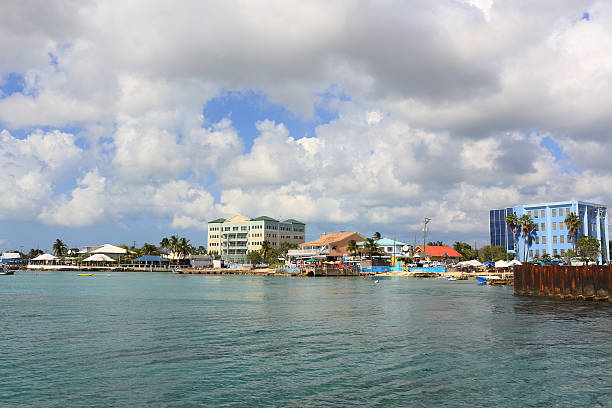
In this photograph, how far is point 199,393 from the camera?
1545 centimetres

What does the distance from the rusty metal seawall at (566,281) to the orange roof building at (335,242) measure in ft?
405

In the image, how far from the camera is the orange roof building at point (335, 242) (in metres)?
182

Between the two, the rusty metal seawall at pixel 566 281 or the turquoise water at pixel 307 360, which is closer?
the turquoise water at pixel 307 360

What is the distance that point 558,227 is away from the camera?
126562 mm

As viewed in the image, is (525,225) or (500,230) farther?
(500,230)

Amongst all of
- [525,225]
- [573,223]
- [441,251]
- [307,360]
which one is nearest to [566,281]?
[307,360]

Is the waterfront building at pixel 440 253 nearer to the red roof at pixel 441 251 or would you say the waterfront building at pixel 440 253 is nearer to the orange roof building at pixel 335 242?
the red roof at pixel 441 251

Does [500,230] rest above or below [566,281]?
above

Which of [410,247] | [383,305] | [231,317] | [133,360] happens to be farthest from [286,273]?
[133,360]

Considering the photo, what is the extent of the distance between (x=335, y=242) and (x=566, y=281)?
13700 cm

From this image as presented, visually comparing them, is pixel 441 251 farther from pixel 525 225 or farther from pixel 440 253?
pixel 525 225

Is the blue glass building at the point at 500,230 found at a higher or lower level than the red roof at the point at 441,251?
higher

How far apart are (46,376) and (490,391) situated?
1571 cm

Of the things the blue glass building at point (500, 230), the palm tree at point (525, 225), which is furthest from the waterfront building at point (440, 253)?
the palm tree at point (525, 225)
